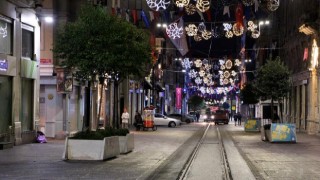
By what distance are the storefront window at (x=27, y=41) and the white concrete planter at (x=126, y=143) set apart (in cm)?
830

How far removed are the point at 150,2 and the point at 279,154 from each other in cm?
936

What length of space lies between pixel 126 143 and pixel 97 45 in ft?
15.3

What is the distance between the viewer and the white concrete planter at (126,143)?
22922 millimetres

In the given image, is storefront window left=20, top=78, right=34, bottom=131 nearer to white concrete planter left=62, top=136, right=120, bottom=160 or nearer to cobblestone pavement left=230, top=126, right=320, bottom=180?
white concrete planter left=62, top=136, right=120, bottom=160

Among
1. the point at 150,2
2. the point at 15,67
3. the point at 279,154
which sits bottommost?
the point at 279,154

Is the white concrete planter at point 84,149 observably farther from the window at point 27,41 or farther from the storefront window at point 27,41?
the storefront window at point 27,41

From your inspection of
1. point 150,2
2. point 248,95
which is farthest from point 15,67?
point 248,95

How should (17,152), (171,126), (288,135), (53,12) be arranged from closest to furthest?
1. (17,152)
2. (288,135)
3. (53,12)
4. (171,126)

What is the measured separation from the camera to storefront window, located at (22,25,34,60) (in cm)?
2872

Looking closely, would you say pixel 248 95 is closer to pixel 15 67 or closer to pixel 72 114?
pixel 72 114

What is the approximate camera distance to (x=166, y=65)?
9125 cm

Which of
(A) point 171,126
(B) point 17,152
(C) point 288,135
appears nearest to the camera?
(B) point 17,152

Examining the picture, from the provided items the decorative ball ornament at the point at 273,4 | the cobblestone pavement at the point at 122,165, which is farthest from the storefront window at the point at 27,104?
the decorative ball ornament at the point at 273,4

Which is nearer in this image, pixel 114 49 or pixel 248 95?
pixel 114 49
